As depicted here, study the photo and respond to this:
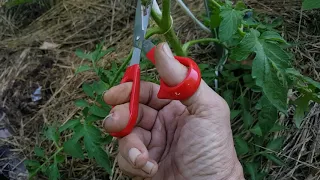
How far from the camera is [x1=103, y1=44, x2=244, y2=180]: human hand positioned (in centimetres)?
115

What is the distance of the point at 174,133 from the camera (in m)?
1.35

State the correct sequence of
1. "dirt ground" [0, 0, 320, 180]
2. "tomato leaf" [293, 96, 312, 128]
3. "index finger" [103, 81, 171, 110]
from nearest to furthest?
"index finger" [103, 81, 171, 110], "tomato leaf" [293, 96, 312, 128], "dirt ground" [0, 0, 320, 180]

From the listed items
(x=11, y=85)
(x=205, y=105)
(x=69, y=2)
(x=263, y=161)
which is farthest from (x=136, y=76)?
(x=69, y=2)

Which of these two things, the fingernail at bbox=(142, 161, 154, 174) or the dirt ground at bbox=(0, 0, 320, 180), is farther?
the dirt ground at bbox=(0, 0, 320, 180)

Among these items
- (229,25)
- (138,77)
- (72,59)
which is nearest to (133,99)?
(138,77)

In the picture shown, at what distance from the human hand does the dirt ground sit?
0.46 m

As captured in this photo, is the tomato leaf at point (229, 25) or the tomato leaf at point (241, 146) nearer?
the tomato leaf at point (229, 25)

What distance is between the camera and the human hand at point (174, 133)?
1148 millimetres

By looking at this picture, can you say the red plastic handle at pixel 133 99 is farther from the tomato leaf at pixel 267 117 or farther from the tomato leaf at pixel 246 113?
the tomato leaf at pixel 246 113

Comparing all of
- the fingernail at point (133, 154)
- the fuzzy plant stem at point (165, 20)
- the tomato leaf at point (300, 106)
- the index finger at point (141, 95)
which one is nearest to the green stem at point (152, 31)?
the fuzzy plant stem at point (165, 20)

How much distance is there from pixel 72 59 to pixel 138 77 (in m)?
1.22

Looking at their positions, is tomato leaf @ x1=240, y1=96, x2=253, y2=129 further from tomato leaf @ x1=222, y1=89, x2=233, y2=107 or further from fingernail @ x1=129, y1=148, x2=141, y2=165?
fingernail @ x1=129, y1=148, x2=141, y2=165

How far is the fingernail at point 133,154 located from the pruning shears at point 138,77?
6 centimetres

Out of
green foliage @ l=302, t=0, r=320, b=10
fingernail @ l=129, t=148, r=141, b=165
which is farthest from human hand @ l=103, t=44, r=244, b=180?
green foliage @ l=302, t=0, r=320, b=10
